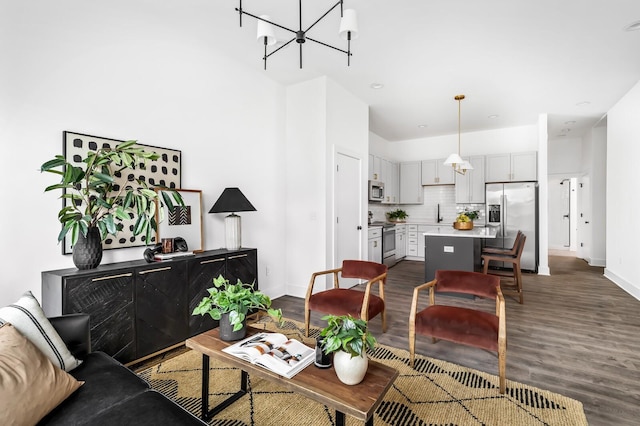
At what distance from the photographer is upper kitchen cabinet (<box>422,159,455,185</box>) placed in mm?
7234

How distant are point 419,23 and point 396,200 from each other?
5.11 meters

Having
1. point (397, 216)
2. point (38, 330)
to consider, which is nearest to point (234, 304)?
point (38, 330)

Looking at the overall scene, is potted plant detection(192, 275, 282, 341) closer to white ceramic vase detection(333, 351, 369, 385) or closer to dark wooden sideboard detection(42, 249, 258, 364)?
white ceramic vase detection(333, 351, 369, 385)

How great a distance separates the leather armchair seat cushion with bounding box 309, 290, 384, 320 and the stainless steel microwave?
3.66 metres

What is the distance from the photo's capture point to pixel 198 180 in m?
3.39

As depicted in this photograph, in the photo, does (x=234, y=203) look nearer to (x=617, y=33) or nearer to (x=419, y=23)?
(x=419, y=23)

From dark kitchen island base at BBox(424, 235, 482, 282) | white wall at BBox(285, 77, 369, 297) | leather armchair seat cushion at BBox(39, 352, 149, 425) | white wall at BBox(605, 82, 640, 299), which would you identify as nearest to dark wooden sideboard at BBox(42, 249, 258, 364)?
leather armchair seat cushion at BBox(39, 352, 149, 425)

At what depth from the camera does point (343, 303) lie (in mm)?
2795

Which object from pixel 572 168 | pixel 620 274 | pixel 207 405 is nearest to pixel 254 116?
pixel 207 405

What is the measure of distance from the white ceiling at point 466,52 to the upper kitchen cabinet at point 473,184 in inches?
59.6

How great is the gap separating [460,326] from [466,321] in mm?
75

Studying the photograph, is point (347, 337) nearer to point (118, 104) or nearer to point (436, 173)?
point (118, 104)

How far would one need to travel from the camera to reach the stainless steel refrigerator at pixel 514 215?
6066 mm

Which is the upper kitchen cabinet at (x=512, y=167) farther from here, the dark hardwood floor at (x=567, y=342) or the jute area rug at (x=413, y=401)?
the jute area rug at (x=413, y=401)
